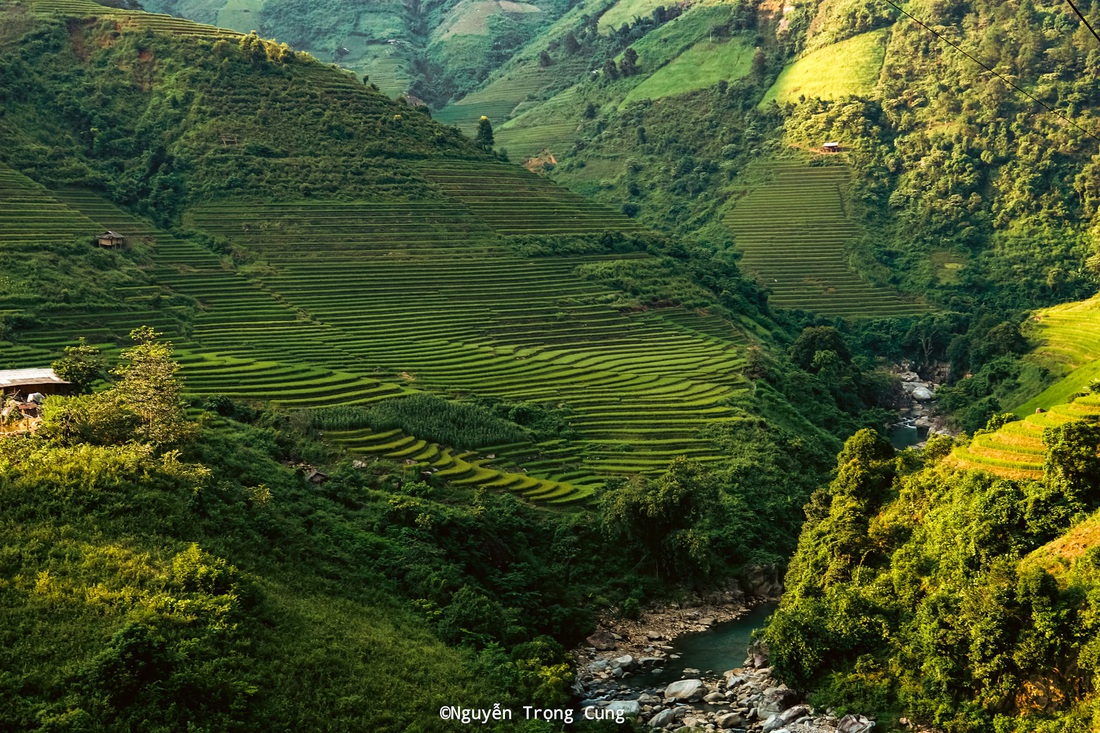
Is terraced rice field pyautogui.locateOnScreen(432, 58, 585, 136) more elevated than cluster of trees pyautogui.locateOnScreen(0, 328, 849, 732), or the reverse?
terraced rice field pyautogui.locateOnScreen(432, 58, 585, 136)

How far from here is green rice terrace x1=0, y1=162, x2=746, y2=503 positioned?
3575 centimetres

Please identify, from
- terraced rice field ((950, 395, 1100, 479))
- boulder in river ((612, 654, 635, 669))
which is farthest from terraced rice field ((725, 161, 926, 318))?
boulder in river ((612, 654, 635, 669))

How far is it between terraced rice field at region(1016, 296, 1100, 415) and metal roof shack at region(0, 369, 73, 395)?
119 feet

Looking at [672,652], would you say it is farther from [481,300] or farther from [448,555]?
[481,300]

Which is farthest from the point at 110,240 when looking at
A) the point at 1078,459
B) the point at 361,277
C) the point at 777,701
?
the point at 1078,459

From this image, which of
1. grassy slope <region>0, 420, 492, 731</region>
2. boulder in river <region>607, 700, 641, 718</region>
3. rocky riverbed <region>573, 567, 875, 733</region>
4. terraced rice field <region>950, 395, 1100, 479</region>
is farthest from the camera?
terraced rice field <region>950, 395, 1100, 479</region>

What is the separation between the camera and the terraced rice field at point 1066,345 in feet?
143

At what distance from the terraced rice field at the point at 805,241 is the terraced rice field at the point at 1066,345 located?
10259mm

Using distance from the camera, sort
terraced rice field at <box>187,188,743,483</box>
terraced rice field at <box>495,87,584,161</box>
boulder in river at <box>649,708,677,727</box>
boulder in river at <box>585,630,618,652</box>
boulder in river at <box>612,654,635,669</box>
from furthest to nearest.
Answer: terraced rice field at <box>495,87,584,161</box>
terraced rice field at <box>187,188,743,483</box>
boulder in river at <box>585,630,618,652</box>
boulder in river at <box>612,654,635,669</box>
boulder in river at <box>649,708,677,727</box>

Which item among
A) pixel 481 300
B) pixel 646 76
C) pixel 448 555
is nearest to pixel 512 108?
pixel 646 76

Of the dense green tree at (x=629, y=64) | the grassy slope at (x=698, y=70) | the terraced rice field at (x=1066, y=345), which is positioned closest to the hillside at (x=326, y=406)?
the terraced rice field at (x=1066, y=345)

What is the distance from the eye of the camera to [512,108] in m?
110

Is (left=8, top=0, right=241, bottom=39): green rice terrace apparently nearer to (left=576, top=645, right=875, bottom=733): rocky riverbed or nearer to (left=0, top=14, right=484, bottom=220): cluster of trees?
(left=0, top=14, right=484, bottom=220): cluster of trees

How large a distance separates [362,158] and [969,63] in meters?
49.0
